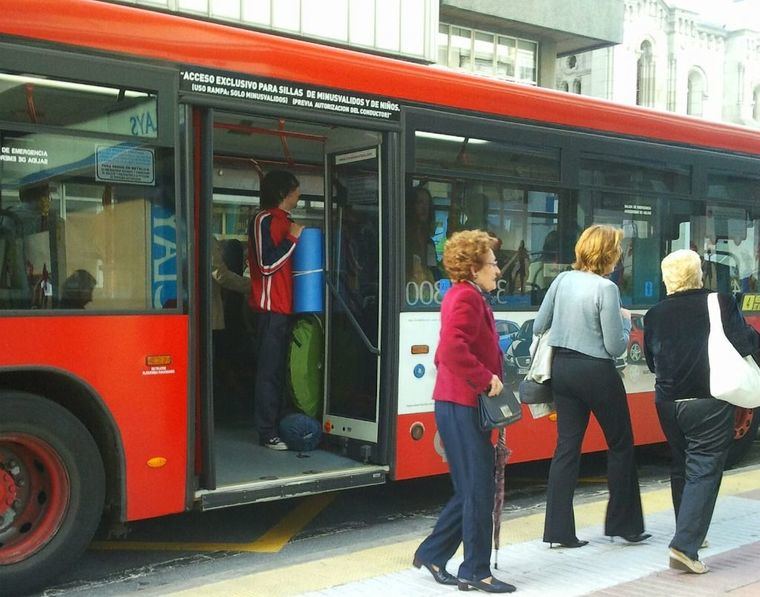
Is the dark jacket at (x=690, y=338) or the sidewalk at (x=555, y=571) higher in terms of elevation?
the dark jacket at (x=690, y=338)

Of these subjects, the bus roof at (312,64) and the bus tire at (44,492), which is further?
the bus roof at (312,64)

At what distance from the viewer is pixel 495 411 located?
15.4 feet

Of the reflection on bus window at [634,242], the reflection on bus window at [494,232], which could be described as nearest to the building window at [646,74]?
the reflection on bus window at [634,242]

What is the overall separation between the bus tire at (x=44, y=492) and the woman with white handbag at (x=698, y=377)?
9.82 feet

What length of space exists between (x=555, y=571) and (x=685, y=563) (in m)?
0.66

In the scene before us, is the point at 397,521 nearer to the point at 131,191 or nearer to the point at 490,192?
the point at 490,192

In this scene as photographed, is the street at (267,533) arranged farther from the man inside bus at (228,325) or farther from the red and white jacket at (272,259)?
the red and white jacket at (272,259)

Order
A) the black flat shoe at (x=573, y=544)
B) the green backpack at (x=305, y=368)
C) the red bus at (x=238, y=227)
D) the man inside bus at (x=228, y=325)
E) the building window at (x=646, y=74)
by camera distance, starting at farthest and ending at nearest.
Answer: the building window at (x=646, y=74)
the man inside bus at (x=228, y=325)
the green backpack at (x=305, y=368)
the black flat shoe at (x=573, y=544)
the red bus at (x=238, y=227)

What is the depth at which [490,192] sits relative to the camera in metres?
6.73

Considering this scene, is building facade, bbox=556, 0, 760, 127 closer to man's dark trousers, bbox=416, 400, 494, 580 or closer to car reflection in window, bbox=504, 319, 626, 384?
car reflection in window, bbox=504, 319, 626, 384

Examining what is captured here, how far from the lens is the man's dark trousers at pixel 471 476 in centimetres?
471

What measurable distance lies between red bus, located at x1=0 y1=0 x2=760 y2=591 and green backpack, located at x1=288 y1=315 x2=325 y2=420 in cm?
7

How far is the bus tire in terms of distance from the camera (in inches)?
189

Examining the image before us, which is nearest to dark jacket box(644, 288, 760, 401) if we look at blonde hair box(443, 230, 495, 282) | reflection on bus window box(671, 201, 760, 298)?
blonde hair box(443, 230, 495, 282)
